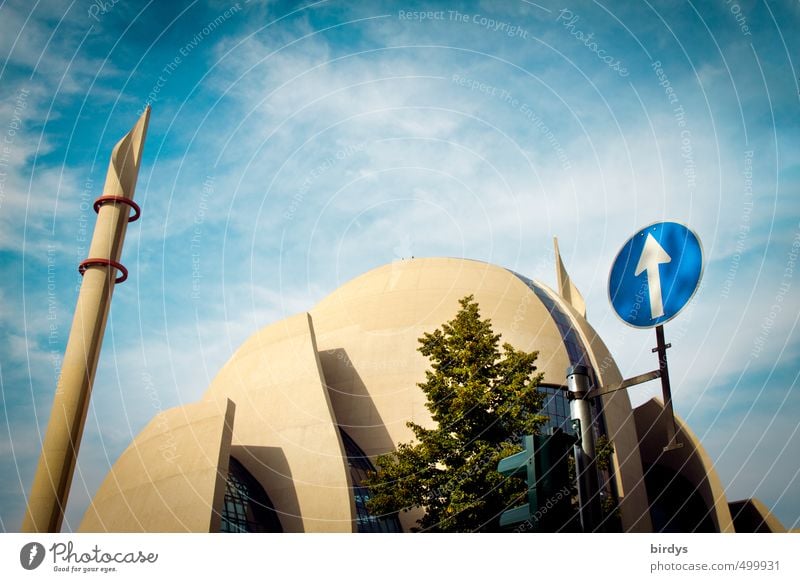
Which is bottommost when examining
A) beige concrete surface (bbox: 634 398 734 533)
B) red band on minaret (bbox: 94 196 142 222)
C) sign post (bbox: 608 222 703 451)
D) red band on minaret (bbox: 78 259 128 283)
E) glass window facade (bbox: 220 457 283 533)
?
sign post (bbox: 608 222 703 451)

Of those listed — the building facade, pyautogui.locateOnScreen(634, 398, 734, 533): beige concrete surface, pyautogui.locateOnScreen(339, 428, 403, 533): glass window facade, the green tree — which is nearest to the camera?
the green tree

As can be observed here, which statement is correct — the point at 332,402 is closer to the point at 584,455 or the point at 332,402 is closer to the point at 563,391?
the point at 563,391

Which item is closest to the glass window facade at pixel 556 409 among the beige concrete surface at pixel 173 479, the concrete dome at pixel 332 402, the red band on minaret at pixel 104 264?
the concrete dome at pixel 332 402

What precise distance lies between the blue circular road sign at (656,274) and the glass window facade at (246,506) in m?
20.1

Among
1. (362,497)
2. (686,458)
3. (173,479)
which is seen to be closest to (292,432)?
(362,497)

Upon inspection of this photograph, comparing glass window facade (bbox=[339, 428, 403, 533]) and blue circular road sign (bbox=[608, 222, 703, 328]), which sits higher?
glass window facade (bbox=[339, 428, 403, 533])

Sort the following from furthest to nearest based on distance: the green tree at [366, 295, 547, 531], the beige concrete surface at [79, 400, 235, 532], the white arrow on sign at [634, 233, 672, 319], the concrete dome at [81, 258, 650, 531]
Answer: the concrete dome at [81, 258, 650, 531], the beige concrete surface at [79, 400, 235, 532], the green tree at [366, 295, 547, 531], the white arrow on sign at [634, 233, 672, 319]

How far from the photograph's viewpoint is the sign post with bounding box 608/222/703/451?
5.29m

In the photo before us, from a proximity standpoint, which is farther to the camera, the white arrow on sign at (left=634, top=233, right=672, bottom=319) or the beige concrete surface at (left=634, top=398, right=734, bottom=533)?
the beige concrete surface at (left=634, top=398, right=734, bottom=533)

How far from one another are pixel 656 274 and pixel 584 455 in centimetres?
162

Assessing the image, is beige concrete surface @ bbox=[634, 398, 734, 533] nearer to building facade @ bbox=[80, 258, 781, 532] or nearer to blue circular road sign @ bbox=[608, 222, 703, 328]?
building facade @ bbox=[80, 258, 781, 532]

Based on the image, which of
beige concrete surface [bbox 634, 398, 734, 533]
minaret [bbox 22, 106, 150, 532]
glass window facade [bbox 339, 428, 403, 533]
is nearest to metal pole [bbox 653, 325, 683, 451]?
glass window facade [bbox 339, 428, 403, 533]

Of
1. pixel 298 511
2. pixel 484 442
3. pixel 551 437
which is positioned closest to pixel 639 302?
pixel 551 437

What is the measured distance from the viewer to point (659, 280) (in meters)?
5.48
